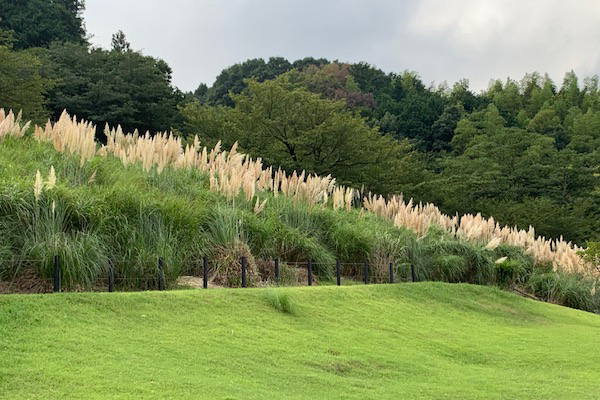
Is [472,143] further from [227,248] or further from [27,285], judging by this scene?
[27,285]

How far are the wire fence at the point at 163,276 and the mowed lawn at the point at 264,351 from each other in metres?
0.98

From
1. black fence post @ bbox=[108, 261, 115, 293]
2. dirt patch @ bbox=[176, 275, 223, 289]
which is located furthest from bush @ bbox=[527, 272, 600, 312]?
black fence post @ bbox=[108, 261, 115, 293]

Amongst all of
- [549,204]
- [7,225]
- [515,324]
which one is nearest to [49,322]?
[7,225]

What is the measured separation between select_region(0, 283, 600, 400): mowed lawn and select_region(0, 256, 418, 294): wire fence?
38.5 inches

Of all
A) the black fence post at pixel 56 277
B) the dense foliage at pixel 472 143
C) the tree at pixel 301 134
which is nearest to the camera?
the black fence post at pixel 56 277

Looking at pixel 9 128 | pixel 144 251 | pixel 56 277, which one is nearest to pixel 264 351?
pixel 56 277

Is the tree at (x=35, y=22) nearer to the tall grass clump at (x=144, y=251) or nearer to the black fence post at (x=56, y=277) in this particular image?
the tall grass clump at (x=144, y=251)

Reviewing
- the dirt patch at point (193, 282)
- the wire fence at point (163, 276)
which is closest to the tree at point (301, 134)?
the wire fence at point (163, 276)

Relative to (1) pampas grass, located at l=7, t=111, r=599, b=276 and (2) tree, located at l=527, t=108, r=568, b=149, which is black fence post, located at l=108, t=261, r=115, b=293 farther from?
(2) tree, located at l=527, t=108, r=568, b=149

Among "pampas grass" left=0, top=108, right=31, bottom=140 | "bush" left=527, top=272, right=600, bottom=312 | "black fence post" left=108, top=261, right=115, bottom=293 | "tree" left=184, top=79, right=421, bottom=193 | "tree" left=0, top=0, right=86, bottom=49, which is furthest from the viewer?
"tree" left=0, top=0, right=86, bottom=49

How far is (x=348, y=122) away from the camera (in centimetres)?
2302

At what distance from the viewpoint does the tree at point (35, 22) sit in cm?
4206

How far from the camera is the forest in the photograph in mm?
23359

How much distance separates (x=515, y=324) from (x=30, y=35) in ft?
136
